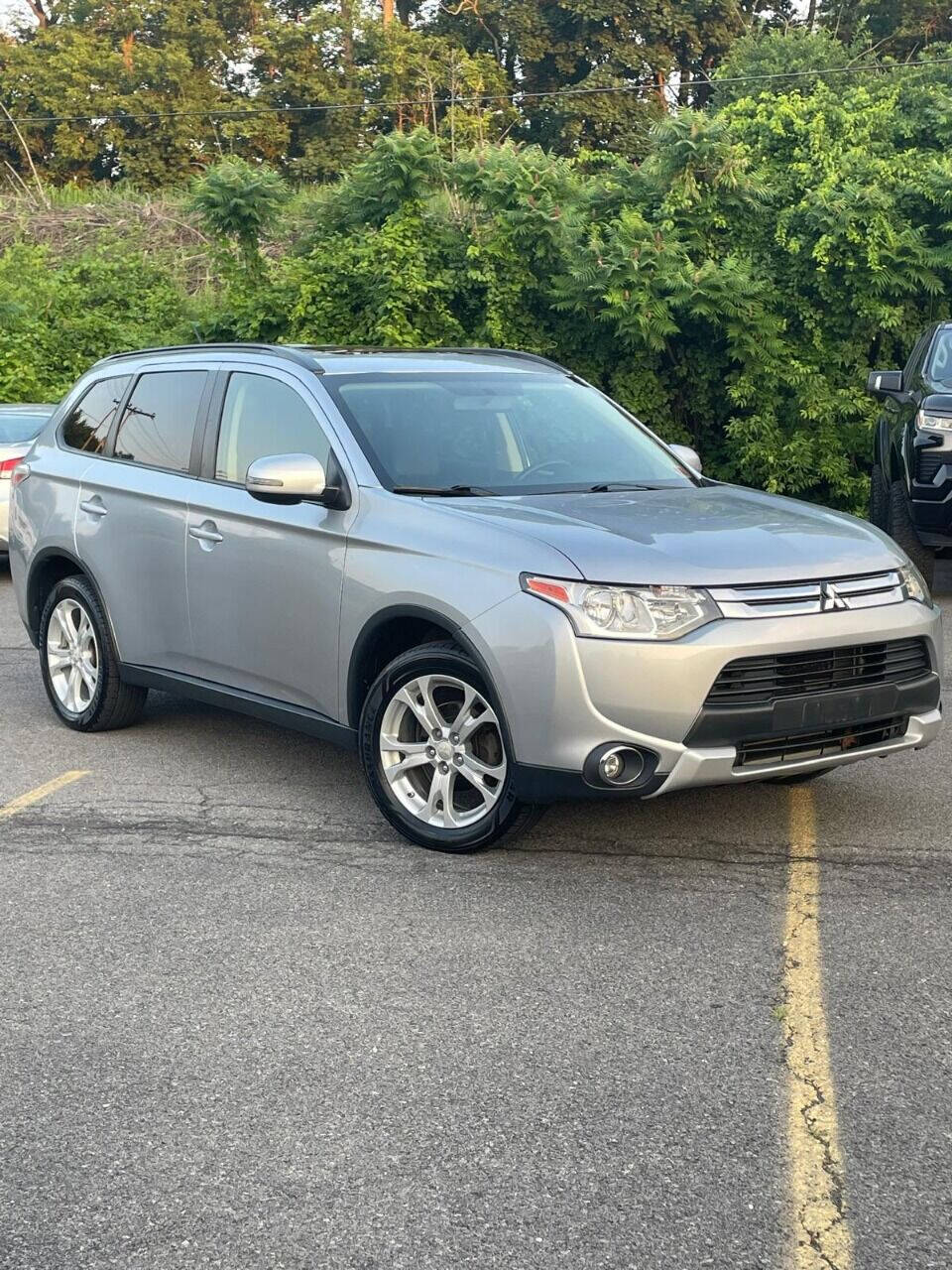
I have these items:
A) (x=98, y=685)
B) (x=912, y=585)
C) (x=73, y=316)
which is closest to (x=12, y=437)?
(x=98, y=685)

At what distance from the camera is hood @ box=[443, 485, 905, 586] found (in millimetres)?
5016

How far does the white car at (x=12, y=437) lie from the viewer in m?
13.3

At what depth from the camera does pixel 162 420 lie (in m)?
7.05

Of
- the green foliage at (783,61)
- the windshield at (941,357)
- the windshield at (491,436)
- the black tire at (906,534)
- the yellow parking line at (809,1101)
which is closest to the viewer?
the yellow parking line at (809,1101)

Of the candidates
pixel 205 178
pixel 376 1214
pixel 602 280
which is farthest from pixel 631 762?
pixel 205 178

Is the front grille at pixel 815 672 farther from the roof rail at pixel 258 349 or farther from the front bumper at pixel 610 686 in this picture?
the roof rail at pixel 258 349

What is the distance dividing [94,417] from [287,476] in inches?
92.1

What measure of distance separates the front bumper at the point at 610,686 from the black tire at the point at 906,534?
6.68 meters

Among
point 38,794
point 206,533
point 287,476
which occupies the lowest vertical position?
point 38,794

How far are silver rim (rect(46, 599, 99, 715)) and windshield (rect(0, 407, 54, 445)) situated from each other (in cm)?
635

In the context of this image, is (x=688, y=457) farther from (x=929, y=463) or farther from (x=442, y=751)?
(x=929, y=463)

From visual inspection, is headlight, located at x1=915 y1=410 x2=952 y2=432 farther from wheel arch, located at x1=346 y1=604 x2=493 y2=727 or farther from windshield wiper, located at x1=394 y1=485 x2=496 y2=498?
wheel arch, located at x1=346 y1=604 x2=493 y2=727

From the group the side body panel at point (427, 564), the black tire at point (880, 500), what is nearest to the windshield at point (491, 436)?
the side body panel at point (427, 564)

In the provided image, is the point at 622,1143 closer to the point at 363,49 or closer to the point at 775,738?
the point at 775,738
